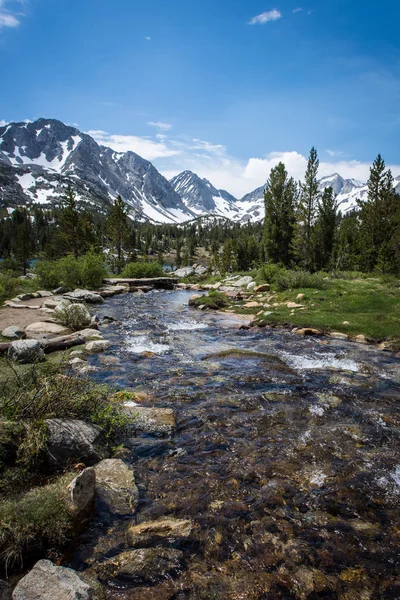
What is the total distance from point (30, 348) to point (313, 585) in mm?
9912

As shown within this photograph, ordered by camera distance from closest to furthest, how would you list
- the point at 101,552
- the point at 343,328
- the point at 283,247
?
the point at 101,552 → the point at 343,328 → the point at 283,247

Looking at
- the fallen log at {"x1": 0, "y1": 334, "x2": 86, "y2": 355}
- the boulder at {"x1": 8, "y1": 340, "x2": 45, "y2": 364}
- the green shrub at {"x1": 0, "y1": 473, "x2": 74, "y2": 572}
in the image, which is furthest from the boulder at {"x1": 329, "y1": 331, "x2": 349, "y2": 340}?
the green shrub at {"x1": 0, "y1": 473, "x2": 74, "y2": 572}

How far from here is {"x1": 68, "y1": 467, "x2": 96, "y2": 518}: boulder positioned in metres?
4.48

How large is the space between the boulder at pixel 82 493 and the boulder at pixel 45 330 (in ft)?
35.3

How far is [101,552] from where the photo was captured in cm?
420

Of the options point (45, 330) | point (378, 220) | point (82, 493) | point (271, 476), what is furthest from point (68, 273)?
point (378, 220)

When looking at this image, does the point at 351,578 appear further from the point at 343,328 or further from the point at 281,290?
the point at 281,290

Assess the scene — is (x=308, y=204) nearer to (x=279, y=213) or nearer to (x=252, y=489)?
(x=279, y=213)

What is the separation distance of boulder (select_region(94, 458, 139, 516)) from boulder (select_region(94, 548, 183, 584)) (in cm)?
77

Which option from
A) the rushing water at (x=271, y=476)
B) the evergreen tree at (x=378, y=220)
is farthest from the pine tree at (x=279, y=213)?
the rushing water at (x=271, y=476)

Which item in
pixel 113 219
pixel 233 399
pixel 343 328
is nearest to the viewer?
pixel 233 399

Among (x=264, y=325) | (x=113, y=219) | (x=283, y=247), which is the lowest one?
(x=264, y=325)

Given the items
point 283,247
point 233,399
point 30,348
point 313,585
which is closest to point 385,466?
point 313,585

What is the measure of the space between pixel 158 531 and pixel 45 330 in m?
13.2
